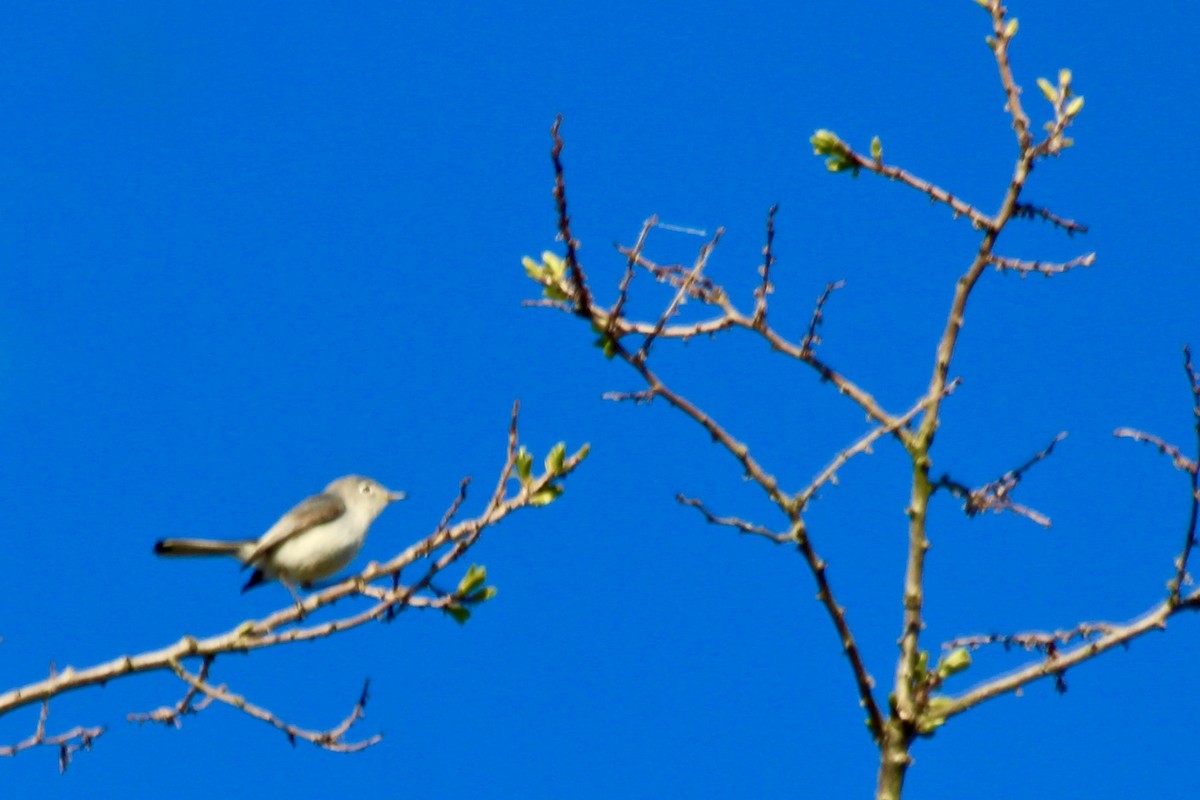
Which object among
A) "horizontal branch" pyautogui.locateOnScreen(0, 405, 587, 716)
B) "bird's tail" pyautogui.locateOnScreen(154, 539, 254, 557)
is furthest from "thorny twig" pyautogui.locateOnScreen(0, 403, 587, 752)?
"bird's tail" pyautogui.locateOnScreen(154, 539, 254, 557)

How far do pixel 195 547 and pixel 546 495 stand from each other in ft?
11.3

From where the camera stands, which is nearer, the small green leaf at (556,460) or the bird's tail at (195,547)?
A: the small green leaf at (556,460)

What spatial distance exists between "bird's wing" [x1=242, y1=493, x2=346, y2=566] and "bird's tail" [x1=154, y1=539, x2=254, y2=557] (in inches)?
5.6

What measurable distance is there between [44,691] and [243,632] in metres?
0.70

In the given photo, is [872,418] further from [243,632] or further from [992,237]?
[243,632]

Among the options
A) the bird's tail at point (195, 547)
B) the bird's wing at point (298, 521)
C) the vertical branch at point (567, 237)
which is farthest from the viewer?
the bird's wing at point (298, 521)

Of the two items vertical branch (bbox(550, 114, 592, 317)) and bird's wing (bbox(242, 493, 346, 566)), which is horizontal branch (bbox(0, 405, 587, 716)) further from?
bird's wing (bbox(242, 493, 346, 566))

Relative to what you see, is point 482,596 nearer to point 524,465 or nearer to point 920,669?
point 524,465

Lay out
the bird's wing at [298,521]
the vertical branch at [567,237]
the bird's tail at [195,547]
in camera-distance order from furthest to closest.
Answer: the bird's wing at [298,521] < the bird's tail at [195,547] < the vertical branch at [567,237]

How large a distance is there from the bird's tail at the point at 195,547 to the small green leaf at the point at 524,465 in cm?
330

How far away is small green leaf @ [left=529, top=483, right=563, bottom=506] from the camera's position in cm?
523

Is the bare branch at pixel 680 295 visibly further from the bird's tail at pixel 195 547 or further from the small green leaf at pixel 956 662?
the bird's tail at pixel 195 547

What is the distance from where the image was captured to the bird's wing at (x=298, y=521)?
857 centimetres

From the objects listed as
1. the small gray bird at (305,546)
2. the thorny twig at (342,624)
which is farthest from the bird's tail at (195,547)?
the thorny twig at (342,624)
